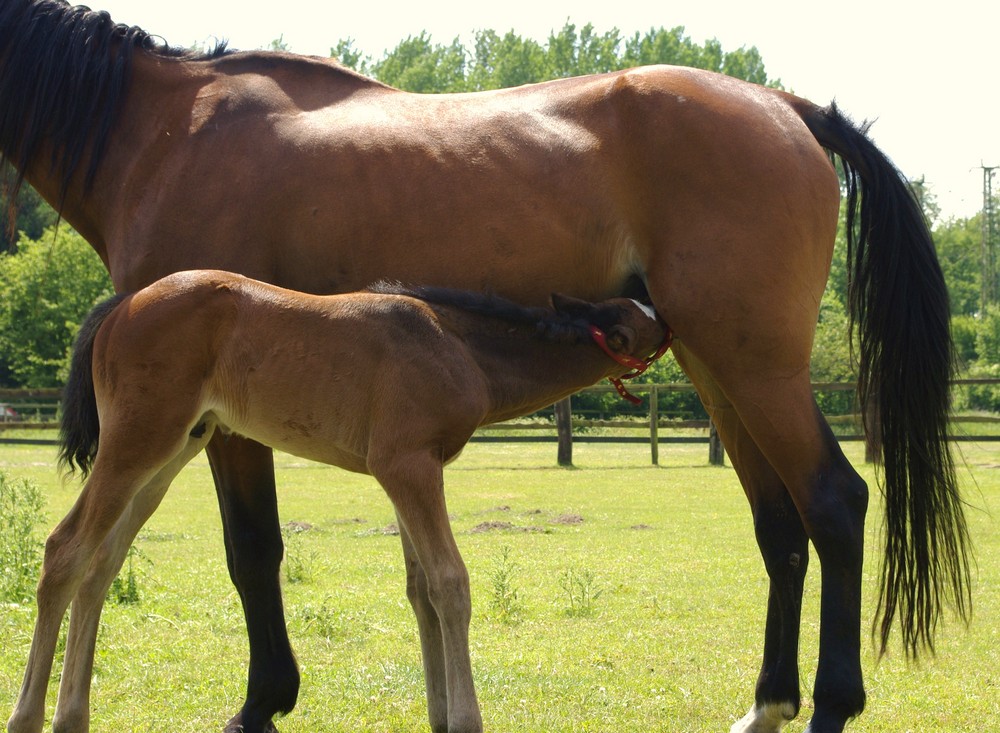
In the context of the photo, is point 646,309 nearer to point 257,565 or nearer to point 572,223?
point 572,223

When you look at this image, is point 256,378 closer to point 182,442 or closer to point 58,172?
point 182,442

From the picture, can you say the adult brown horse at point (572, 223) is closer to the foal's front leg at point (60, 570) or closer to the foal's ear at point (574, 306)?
the foal's ear at point (574, 306)

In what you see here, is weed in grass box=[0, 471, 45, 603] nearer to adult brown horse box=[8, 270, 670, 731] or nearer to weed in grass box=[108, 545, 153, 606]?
weed in grass box=[108, 545, 153, 606]

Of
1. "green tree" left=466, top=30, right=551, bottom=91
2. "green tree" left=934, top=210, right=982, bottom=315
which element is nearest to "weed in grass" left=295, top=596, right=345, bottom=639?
"green tree" left=466, top=30, right=551, bottom=91

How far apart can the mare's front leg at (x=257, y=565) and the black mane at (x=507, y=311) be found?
3.17 ft

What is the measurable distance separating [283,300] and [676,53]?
5079 cm

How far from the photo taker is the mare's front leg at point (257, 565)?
13.9 feet

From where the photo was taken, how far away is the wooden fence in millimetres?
20469

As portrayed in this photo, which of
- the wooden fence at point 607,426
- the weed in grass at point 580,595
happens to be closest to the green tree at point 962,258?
the wooden fence at point 607,426

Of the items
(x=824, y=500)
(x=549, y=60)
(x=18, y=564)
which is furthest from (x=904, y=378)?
(x=549, y=60)

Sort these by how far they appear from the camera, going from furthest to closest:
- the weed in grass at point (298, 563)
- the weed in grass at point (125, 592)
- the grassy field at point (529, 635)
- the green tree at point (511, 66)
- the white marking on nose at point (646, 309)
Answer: the green tree at point (511, 66)
the weed in grass at point (298, 563)
the weed in grass at point (125, 592)
the grassy field at point (529, 635)
the white marking on nose at point (646, 309)

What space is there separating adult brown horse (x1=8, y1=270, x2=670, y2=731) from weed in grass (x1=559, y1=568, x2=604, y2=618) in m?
3.21

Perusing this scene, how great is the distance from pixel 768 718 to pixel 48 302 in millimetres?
34140

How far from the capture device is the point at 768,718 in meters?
4.25
